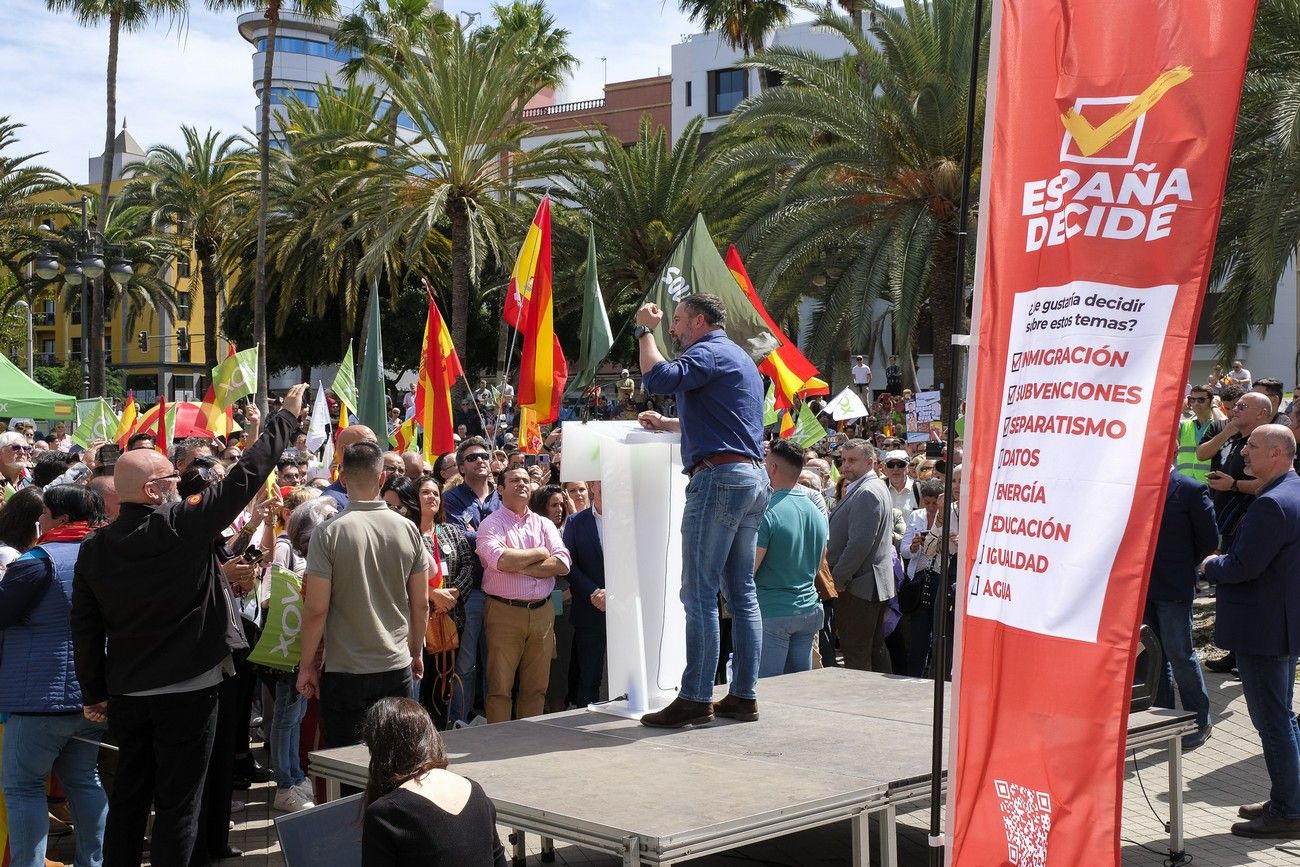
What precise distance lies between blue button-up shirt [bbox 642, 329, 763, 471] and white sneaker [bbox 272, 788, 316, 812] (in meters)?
3.14

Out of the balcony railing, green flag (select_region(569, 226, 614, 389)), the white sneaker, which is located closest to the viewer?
the white sneaker

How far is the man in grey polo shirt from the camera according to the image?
6.03 m

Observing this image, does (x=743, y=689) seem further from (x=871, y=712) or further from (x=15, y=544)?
(x=15, y=544)

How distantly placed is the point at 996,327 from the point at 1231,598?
14.1ft

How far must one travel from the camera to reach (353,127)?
106 feet

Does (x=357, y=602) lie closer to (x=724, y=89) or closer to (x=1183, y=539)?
(x=1183, y=539)

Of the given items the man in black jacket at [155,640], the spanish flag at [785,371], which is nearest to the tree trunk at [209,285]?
the spanish flag at [785,371]

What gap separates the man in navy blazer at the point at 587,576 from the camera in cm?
881

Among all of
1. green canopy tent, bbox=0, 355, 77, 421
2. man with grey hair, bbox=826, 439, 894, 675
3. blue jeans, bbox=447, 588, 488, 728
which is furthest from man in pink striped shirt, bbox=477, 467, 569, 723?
green canopy tent, bbox=0, 355, 77, 421

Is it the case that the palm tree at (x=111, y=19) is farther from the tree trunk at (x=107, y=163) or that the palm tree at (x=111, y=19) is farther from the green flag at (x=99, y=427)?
the green flag at (x=99, y=427)

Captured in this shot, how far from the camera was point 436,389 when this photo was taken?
12.5 meters

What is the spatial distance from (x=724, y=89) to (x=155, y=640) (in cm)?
4901

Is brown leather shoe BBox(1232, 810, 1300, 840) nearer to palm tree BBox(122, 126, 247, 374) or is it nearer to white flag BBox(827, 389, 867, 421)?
white flag BBox(827, 389, 867, 421)

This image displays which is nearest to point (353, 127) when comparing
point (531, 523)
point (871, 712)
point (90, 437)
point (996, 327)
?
point (90, 437)
